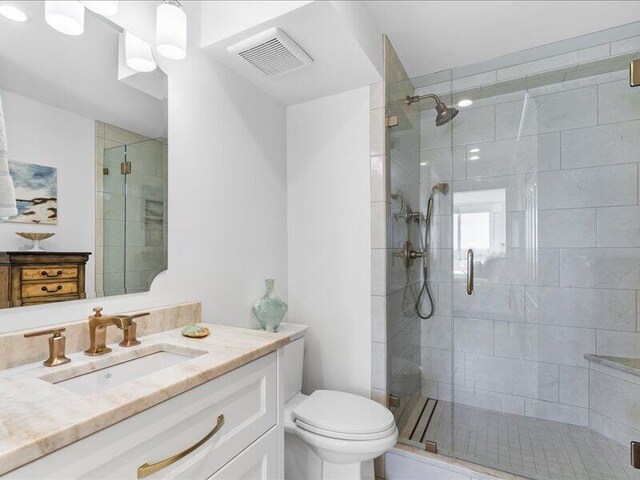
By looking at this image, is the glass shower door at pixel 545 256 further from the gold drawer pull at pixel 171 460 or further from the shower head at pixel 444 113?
the gold drawer pull at pixel 171 460

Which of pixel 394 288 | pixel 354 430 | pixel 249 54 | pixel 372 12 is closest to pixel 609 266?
pixel 394 288

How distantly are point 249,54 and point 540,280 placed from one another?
219 cm

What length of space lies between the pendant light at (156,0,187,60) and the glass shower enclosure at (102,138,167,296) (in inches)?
13.6

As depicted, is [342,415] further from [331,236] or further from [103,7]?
[103,7]

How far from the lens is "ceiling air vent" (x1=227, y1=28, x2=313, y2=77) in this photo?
61.1 inches

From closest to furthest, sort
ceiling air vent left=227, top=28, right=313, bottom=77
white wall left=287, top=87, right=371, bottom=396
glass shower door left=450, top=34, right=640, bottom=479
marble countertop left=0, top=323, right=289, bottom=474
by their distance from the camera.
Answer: marble countertop left=0, top=323, right=289, bottom=474 → ceiling air vent left=227, top=28, right=313, bottom=77 → glass shower door left=450, top=34, right=640, bottom=479 → white wall left=287, top=87, right=371, bottom=396

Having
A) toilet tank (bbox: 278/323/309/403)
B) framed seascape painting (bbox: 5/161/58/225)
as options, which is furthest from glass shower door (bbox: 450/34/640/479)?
framed seascape painting (bbox: 5/161/58/225)

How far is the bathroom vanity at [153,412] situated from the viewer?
0.60 m

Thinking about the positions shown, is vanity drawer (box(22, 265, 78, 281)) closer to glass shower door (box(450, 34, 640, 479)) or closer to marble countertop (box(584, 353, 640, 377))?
glass shower door (box(450, 34, 640, 479))

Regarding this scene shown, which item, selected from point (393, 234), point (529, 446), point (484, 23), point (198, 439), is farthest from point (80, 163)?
point (529, 446)

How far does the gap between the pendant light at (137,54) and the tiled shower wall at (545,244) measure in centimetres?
163

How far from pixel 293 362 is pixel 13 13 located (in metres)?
1.78

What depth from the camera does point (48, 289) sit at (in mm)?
1062

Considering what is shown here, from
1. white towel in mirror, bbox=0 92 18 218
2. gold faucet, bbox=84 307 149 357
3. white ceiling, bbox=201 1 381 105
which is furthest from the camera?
white ceiling, bbox=201 1 381 105
